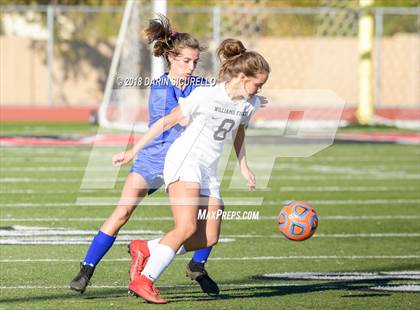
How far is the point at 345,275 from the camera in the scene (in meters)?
8.91

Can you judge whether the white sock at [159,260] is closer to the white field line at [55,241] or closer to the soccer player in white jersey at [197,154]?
the soccer player in white jersey at [197,154]

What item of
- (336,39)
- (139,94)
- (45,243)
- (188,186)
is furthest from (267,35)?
(188,186)

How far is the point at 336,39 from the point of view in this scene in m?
30.5

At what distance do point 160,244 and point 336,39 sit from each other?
78.1 ft

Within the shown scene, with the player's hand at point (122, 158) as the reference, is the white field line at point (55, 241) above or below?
below

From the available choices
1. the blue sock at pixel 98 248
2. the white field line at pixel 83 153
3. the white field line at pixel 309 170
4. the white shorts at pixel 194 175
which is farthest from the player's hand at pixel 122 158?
the white field line at pixel 83 153

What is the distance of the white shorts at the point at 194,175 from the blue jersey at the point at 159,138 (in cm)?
45

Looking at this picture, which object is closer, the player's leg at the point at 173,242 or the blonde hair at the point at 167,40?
the player's leg at the point at 173,242

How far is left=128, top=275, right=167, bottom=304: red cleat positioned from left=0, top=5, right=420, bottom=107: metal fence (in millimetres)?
21060

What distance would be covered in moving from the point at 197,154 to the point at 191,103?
13.4 inches

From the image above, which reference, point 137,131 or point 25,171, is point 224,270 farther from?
point 137,131

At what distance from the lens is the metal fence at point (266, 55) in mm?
28719

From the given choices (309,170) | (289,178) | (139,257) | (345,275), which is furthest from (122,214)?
(309,170)

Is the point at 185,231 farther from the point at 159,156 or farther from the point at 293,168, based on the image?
the point at 293,168
